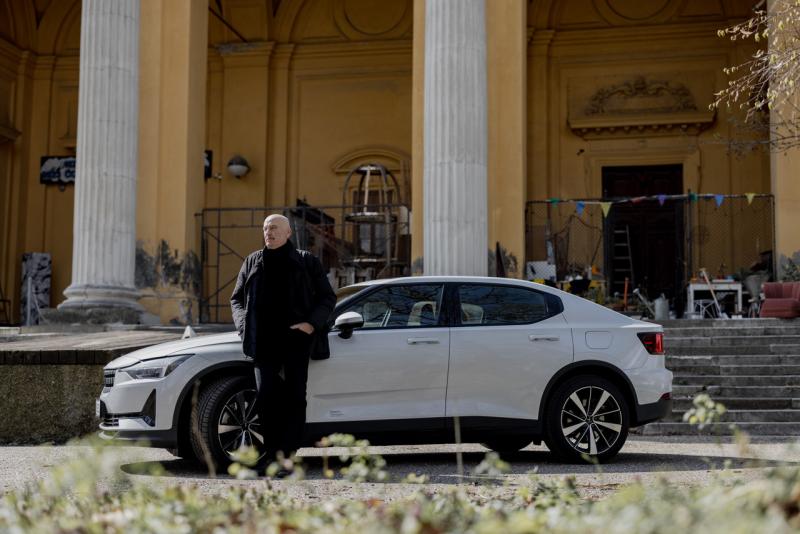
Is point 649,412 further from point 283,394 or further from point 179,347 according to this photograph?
point 179,347

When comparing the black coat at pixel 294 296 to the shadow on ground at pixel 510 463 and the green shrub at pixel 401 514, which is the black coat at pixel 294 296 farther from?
the green shrub at pixel 401 514

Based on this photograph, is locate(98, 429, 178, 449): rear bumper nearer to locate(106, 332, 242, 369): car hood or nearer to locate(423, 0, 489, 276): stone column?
locate(106, 332, 242, 369): car hood

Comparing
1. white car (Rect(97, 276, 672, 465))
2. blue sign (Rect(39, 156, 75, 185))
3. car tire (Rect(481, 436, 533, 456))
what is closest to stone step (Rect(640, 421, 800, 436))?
car tire (Rect(481, 436, 533, 456))

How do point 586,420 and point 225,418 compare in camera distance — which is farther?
point 586,420

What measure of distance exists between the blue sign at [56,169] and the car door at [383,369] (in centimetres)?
1680

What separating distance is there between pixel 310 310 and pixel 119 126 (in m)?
9.55

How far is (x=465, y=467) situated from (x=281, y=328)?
1.91 metres

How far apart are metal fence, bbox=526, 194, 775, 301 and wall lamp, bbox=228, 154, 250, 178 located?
6.20m

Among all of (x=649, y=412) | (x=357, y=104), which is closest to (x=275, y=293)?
(x=649, y=412)

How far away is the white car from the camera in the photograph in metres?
7.73

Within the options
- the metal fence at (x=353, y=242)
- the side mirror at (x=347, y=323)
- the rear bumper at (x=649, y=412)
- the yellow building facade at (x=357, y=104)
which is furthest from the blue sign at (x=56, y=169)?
the rear bumper at (x=649, y=412)

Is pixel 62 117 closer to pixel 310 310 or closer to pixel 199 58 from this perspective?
pixel 199 58

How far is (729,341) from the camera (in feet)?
43.2

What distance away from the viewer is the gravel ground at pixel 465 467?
251 inches
